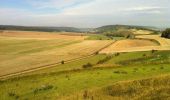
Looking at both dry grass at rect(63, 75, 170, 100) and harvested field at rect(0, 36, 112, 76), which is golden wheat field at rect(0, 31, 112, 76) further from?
dry grass at rect(63, 75, 170, 100)

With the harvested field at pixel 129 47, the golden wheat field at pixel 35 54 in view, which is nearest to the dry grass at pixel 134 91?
Answer: the golden wheat field at pixel 35 54

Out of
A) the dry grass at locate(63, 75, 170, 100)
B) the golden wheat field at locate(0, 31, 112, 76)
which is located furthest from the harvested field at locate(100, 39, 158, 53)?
the dry grass at locate(63, 75, 170, 100)

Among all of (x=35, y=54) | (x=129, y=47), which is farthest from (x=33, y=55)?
(x=129, y=47)

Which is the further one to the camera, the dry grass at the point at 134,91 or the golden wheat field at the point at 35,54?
the golden wheat field at the point at 35,54

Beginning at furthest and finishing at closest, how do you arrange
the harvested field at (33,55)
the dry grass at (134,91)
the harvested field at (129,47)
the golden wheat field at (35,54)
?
the harvested field at (129,47) < the golden wheat field at (35,54) < the harvested field at (33,55) < the dry grass at (134,91)

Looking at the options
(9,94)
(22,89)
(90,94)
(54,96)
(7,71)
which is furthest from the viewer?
(7,71)

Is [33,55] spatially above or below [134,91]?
below

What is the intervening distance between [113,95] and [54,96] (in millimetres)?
3117

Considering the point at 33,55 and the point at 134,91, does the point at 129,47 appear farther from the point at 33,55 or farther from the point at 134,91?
the point at 134,91

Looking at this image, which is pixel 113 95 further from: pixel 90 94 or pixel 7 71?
pixel 7 71

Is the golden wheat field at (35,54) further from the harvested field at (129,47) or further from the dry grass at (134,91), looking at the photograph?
the dry grass at (134,91)

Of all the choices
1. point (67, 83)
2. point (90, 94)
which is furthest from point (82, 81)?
point (90, 94)

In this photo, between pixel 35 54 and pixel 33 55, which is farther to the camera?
pixel 35 54

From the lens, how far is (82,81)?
20.0 metres
